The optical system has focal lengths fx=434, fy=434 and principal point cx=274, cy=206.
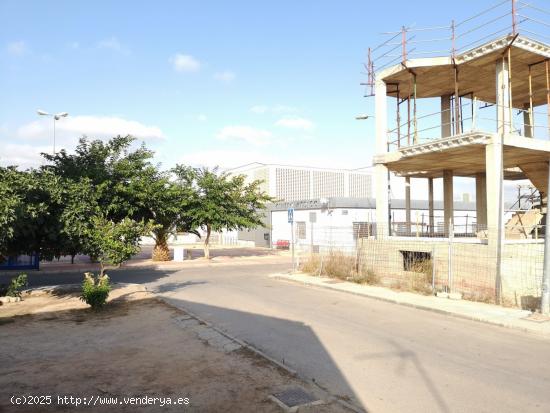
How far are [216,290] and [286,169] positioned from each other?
46554 mm

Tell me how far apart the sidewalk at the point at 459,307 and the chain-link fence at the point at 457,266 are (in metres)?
0.77

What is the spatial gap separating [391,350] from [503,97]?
12.4 metres

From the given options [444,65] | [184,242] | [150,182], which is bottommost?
[184,242]

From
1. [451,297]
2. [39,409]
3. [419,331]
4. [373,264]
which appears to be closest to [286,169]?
[373,264]

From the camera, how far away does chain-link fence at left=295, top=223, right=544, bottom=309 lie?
13.8 meters

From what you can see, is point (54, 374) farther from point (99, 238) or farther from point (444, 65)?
point (444, 65)

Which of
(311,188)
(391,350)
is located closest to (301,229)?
(311,188)

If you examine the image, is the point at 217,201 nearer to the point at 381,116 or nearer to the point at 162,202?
the point at 162,202

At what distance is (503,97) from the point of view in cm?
1641

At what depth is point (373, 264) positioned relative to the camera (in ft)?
62.2

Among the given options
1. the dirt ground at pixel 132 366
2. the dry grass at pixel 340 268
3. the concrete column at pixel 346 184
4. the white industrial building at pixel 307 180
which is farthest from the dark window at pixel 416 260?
the concrete column at pixel 346 184

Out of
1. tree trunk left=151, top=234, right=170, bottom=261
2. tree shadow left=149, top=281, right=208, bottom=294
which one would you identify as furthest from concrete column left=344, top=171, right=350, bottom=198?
tree shadow left=149, top=281, right=208, bottom=294

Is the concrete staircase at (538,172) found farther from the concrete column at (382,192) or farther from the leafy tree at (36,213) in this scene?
the leafy tree at (36,213)

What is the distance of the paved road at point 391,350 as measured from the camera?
6027 mm
